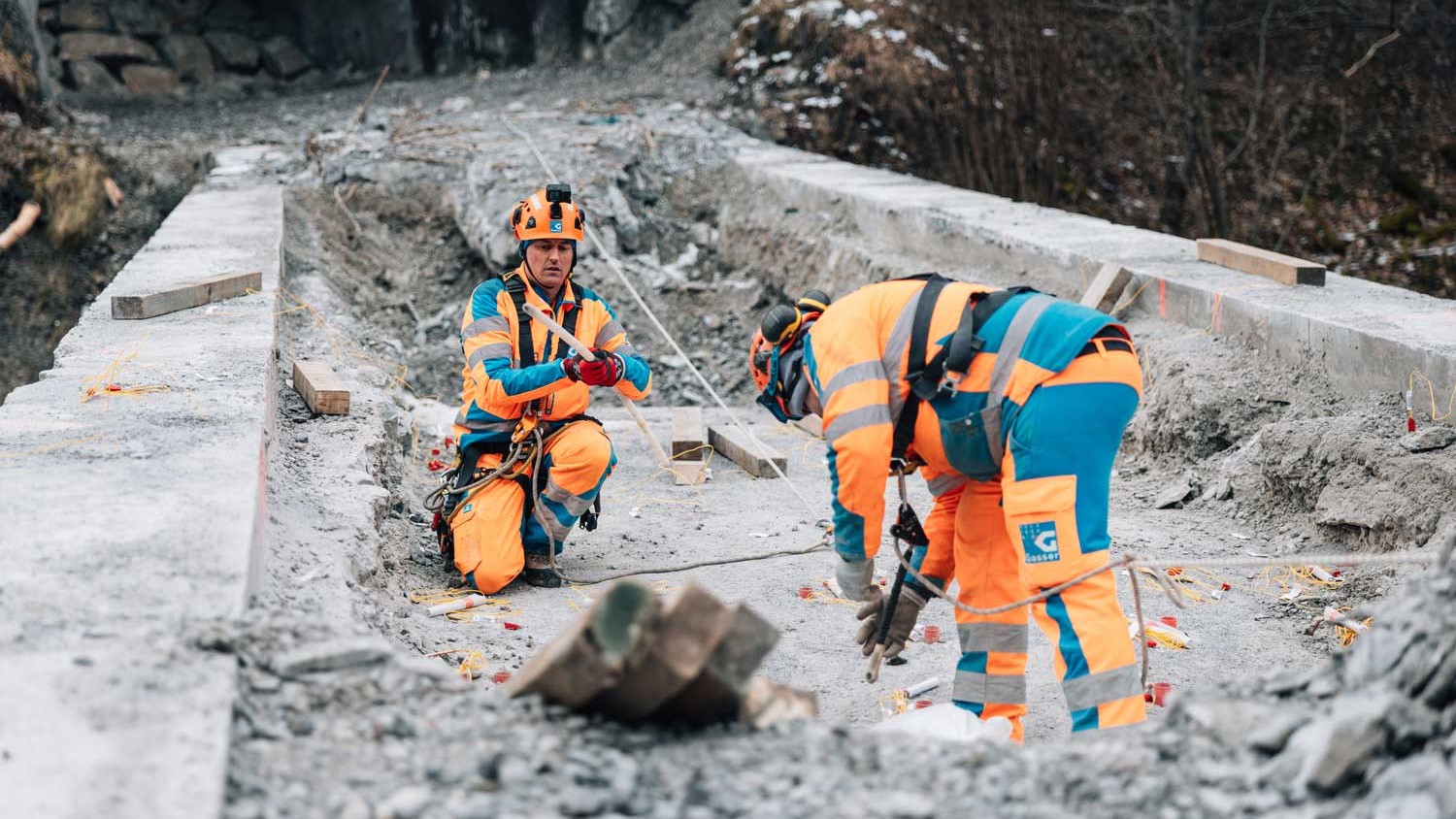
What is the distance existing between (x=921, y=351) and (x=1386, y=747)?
172 cm

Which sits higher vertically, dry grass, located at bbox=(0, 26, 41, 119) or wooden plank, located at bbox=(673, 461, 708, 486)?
dry grass, located at bbox=(0, 26, 41, 119)

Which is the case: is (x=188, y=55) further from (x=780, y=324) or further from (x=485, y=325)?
(x=780, y=324)

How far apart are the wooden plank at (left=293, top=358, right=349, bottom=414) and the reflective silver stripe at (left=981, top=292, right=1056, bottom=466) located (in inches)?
133

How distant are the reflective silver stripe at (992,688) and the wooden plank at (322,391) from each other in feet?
10.6

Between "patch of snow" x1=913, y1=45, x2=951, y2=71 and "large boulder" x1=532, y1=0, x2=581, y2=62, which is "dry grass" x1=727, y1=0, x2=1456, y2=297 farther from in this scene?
"large boulder" x1=532, y1=0, x2=581, y2=62

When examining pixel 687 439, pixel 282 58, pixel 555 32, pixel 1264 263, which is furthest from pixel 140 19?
pixel 1264 263

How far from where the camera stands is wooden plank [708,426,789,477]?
716 centimetres

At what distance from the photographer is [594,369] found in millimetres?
5336

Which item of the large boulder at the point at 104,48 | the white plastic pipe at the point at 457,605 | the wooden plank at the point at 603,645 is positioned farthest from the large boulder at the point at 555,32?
the wooden plank at the point at 603,645

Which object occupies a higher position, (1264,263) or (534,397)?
(1264,263)

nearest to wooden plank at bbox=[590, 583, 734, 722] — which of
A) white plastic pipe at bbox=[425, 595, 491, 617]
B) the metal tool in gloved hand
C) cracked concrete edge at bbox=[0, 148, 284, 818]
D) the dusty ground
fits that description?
the dusty ground

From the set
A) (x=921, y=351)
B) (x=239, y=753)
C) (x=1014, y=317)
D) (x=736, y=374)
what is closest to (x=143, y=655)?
(x=239, y=753)

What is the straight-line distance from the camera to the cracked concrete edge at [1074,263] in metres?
5.57

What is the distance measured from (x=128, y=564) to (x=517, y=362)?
8.09ft
